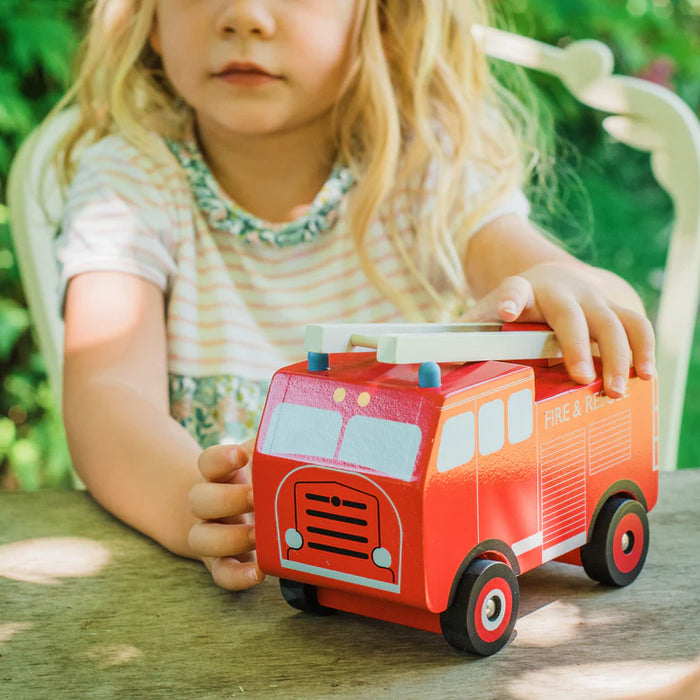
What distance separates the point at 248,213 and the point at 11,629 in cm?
67

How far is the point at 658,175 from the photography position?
125cm

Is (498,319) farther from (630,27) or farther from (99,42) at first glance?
(630,27)

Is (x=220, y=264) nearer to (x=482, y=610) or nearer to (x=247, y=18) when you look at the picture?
(x=247, y=18)

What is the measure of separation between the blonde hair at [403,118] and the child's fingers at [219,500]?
0.52 m

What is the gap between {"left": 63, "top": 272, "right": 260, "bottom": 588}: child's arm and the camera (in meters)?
Result: 0.66

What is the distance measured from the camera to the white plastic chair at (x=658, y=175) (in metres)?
1.20

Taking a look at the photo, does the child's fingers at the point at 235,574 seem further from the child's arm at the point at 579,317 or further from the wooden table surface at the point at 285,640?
the child's arm at the point at 579,317

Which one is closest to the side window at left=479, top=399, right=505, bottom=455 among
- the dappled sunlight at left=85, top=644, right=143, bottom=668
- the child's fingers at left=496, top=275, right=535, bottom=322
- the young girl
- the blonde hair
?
the child's fingers at left=496, top=275, right=535, bottom=322

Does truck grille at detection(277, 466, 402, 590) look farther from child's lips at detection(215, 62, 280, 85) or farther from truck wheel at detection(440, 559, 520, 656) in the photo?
child's lips at detection(215, 62, 280, 85)

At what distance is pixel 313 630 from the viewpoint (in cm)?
56

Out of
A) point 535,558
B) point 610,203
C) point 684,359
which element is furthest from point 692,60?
point 535,558

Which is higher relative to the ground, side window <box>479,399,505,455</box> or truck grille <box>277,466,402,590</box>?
side window <box>479,399,505,455</box>

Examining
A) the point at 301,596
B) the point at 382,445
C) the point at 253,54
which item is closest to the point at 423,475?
the point at 382,445

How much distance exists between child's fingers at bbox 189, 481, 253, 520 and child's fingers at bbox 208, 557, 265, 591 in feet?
0.10
